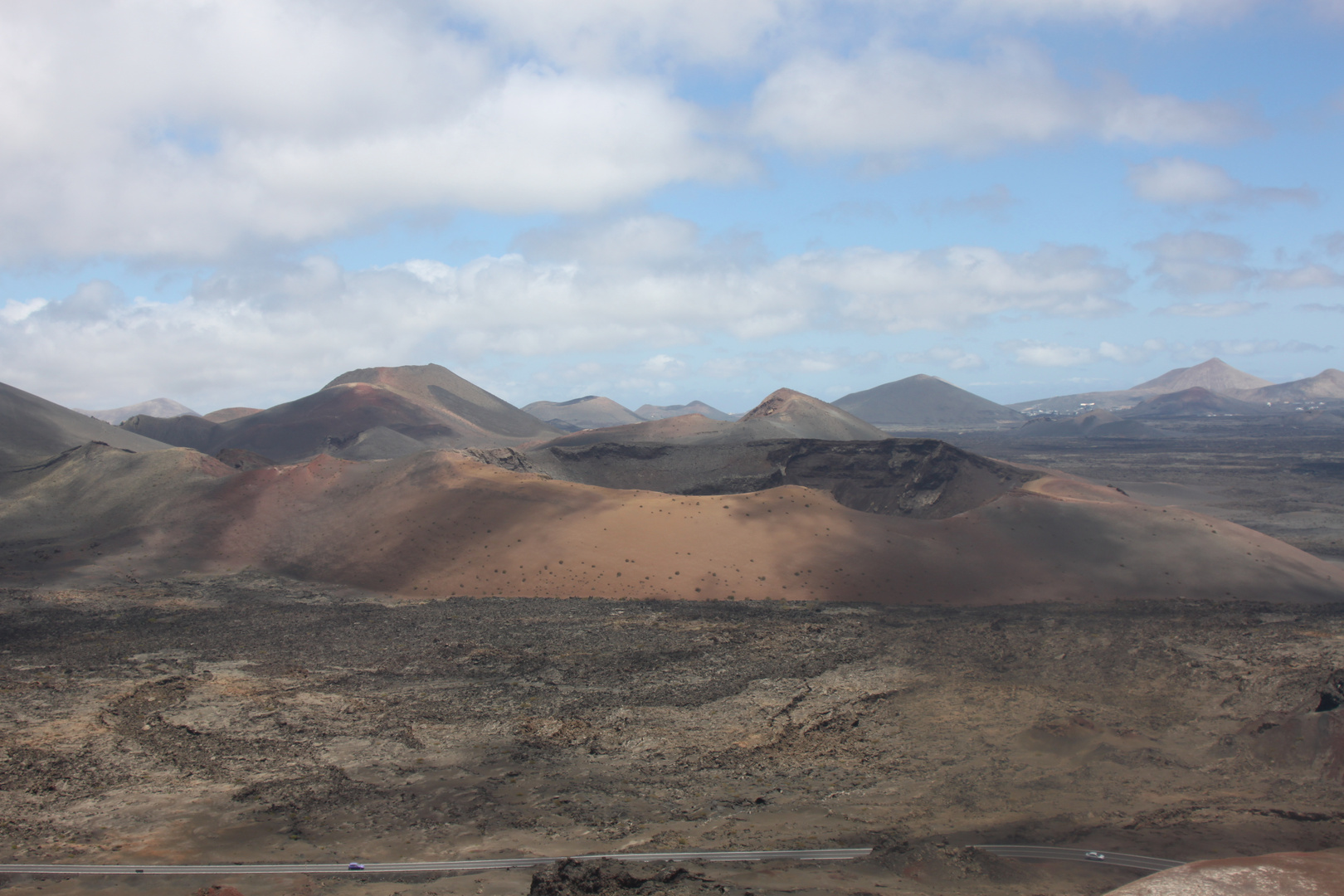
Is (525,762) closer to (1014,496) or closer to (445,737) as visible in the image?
(445,737)

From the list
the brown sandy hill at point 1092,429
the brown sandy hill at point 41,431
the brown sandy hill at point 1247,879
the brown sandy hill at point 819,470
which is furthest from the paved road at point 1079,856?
the brown sandy hill at point 1092,429

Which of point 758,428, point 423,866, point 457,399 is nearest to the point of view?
point 423,866

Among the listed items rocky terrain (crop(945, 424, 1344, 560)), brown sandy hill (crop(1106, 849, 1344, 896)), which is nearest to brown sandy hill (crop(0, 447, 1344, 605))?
rocky terrain (crop(945, 424, 1344, 560))

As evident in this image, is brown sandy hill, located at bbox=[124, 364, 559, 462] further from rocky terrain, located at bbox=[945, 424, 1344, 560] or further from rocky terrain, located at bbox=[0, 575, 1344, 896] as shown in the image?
rocky terrain, located at bbox=[945, 424, 1344, 560]

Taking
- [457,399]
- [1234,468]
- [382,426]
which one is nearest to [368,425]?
[382,426]

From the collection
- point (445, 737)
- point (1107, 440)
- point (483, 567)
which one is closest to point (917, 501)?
point (483, 567)

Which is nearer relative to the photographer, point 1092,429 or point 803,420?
point 803,420

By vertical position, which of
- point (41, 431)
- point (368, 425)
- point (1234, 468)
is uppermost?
point (368, 425)

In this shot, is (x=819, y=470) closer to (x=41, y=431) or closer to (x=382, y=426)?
(x=382, y=426)
